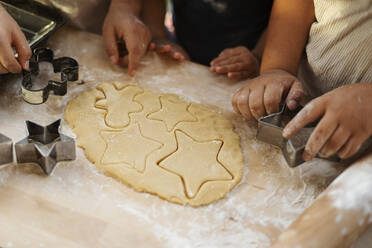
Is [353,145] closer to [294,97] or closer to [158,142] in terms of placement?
[294,97]

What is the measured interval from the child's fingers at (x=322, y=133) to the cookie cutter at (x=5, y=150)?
803mm

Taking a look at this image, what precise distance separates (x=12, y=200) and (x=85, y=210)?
19 centimetres

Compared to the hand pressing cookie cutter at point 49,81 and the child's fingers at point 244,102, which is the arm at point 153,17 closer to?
the hand pressing cookie cutter at point 49,81

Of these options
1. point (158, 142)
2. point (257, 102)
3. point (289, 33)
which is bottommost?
point (158, 142)

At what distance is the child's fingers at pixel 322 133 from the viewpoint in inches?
40.1

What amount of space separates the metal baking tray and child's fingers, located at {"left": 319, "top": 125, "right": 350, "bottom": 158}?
1010 millimetres

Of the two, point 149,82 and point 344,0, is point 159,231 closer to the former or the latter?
point 149,82

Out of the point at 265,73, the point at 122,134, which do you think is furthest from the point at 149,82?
the point at 265,73

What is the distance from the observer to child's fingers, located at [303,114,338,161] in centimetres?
102

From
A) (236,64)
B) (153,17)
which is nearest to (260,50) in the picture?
(236,64)

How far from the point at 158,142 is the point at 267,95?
1.19 feet

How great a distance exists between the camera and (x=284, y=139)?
113 centimetres

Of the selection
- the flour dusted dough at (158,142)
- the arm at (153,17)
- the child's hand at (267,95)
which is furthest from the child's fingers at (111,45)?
the child's hand at (267,95)

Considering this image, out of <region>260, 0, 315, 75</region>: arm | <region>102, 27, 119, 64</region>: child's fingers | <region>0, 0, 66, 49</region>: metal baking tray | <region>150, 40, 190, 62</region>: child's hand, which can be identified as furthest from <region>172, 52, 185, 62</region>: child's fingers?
<region>0, 0, 66, 49</region>: metal baking tray
